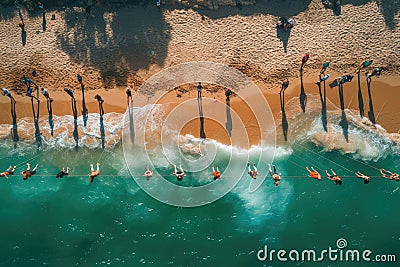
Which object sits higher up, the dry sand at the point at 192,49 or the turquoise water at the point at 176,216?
the dry sand at the point at 192,49

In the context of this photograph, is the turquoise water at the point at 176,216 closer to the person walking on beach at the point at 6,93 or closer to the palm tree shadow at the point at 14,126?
the palm tree shadow at the point at 14,126

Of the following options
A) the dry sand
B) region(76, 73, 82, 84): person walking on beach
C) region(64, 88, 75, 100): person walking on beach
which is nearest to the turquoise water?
the dry sand

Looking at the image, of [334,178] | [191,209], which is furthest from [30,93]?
[334,178]

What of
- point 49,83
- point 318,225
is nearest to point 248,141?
point 318,225

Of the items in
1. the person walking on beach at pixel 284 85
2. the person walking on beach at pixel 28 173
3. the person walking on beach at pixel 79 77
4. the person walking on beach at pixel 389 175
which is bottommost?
the person walking on beach at pixel 389 175

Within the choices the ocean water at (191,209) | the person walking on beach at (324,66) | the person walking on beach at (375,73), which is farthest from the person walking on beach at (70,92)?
the person walking on beach at (375,73)

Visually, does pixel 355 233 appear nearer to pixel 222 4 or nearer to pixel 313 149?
pixel 313 149
